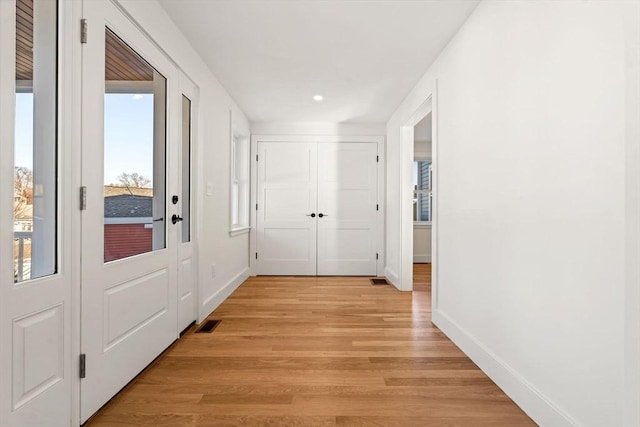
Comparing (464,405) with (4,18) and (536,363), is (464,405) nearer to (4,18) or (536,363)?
(536,363)

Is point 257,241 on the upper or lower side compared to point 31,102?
lower

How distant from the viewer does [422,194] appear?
640 centimetres

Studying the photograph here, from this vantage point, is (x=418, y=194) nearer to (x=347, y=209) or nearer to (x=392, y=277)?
(x=347, y=209)

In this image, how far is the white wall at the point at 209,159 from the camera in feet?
7.04

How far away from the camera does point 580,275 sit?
124 cm

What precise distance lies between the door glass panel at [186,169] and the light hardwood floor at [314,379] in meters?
0.86

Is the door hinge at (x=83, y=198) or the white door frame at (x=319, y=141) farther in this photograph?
the white door frame at (x=319, y=141)

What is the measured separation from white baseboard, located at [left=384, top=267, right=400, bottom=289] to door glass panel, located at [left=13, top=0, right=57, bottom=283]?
139 inches

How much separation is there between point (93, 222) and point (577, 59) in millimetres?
2239

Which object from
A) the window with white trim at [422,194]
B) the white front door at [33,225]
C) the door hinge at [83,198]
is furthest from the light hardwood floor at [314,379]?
the window with white trim at [422,194]

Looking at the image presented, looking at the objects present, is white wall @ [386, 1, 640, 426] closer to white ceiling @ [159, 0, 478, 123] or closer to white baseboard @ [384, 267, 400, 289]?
white ceiling @ [159, 0, 478, 123]

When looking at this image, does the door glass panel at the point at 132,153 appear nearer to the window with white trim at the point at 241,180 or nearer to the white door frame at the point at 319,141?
the window with white trim at the point at 241,180

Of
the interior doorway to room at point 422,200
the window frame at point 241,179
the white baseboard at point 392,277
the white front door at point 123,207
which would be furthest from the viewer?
the interior doorway to room at point 422,200

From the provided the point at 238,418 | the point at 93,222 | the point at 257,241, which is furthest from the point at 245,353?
the point at 257,241
